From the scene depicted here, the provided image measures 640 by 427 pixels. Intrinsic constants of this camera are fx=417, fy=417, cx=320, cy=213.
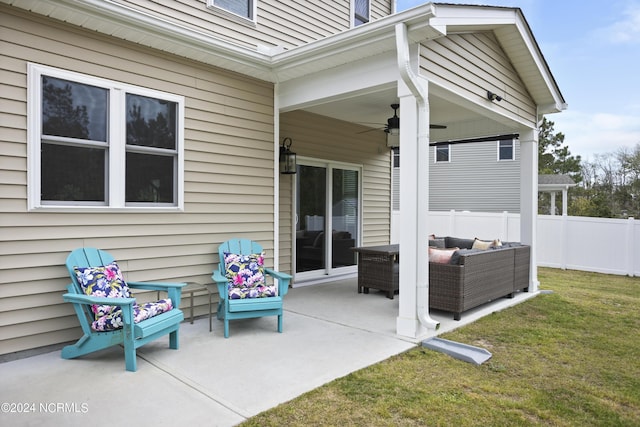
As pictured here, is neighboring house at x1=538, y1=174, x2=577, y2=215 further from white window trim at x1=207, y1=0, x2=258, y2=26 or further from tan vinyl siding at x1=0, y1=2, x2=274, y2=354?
tan vinyl siding at x1=0, y1=2, x2=274, y2=354

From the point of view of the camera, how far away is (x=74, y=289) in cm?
351

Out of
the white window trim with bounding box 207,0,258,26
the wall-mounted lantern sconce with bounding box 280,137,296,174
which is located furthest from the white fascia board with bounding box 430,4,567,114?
the white window trim with bounding box 207,0,258,26

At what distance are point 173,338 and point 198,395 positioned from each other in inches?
40.9

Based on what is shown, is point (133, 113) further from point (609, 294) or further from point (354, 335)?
point (609, 294)

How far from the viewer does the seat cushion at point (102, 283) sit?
135 inches

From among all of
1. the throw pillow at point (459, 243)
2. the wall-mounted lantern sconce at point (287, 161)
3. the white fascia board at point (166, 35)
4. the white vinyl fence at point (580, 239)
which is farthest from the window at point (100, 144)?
the white vinyl fence at point (580, 239)

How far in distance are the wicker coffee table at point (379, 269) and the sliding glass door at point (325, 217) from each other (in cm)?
101

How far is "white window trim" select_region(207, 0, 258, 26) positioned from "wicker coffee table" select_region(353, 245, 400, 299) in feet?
11.9

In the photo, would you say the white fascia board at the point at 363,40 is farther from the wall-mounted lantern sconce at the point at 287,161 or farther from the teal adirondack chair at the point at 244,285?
the teal adirondack chair at the point at 244,285

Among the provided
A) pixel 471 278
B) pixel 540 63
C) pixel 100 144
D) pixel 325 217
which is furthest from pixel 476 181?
pixel 100 144

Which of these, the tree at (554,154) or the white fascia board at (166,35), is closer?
the white fascia board at (166,35)

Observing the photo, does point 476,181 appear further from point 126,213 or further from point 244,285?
point 126,213

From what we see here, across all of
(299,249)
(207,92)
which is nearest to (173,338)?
(207,92)

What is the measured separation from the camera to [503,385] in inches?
123
